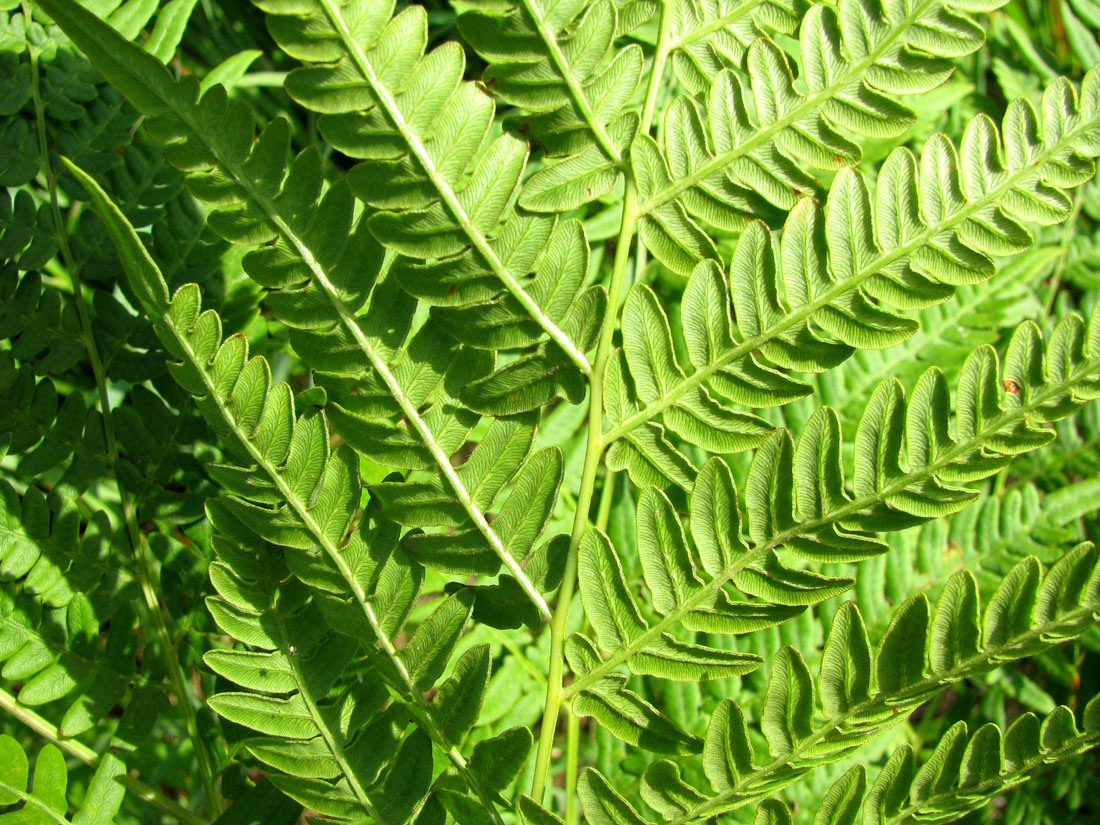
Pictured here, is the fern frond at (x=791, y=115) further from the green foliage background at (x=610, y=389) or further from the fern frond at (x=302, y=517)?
the fern frond at (x=302, y=517)

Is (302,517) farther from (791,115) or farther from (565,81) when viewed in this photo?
(791,115)

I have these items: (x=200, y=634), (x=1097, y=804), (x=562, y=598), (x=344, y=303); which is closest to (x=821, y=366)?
(x=562, y=598)

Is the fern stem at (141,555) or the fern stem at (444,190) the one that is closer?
the fern stem at (444,190)

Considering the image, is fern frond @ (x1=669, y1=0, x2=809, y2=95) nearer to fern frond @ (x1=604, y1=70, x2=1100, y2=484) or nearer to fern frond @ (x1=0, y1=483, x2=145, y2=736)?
fern frond @ (x1=604, y1=70, x2=1100, y2=484)

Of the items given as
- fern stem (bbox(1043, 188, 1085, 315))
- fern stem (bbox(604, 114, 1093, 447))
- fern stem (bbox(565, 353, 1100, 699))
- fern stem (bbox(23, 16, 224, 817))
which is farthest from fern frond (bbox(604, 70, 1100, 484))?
fern stem (bbox(1043, 188, 1085, 315))

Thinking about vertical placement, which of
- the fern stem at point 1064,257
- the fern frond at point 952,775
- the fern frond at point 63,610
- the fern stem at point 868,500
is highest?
the fern frond at point 63,610

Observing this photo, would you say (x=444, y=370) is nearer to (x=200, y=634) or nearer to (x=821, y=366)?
(x=821, y=366)

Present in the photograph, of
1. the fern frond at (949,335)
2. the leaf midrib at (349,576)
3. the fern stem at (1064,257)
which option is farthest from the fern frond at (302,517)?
the fern stem at (1064,257)

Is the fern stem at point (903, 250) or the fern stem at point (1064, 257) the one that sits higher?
the fern stem at point (903, 250)

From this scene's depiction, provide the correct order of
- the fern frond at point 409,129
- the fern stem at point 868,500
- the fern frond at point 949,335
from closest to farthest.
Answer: the fern frond at point 409,129
the fern stem at point 868,500
the fern frond at point 949,335
